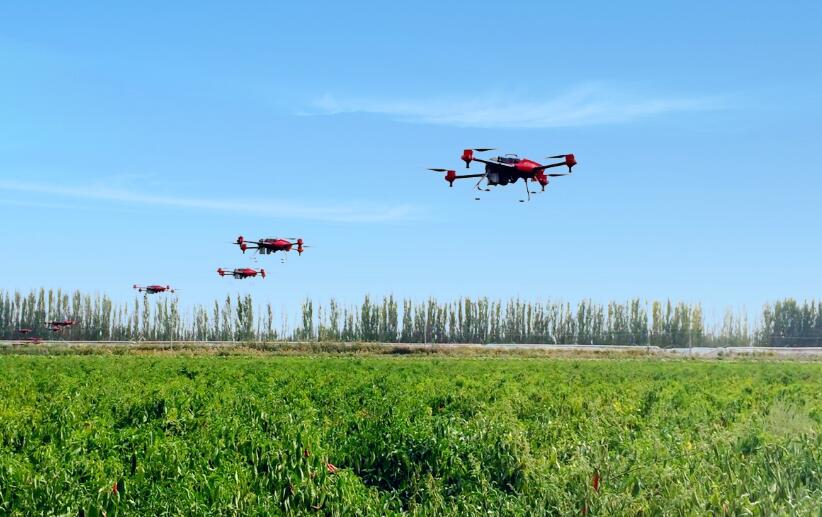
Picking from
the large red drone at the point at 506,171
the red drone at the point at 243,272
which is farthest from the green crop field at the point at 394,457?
the red drone at the point at 243,272

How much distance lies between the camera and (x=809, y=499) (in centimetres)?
1159

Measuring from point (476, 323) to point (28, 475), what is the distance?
478 ft

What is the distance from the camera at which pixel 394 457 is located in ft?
47.6

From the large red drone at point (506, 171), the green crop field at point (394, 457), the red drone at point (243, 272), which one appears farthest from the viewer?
the red drone at point (243, 272)

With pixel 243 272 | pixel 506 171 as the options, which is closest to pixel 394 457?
pixel 506 171

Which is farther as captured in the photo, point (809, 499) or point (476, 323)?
point (476, 323)

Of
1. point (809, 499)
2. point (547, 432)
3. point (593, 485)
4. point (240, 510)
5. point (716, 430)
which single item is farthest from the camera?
point (716, 430)

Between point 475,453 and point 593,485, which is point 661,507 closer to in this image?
point 593,485

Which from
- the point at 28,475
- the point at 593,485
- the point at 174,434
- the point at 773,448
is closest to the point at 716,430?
the point at 773,448

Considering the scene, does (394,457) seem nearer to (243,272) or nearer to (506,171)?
(506,171)

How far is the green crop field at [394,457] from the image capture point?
11164 mm

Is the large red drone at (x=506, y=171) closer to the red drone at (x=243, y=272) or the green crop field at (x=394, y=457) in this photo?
the green crop field at (x=394, y=457)

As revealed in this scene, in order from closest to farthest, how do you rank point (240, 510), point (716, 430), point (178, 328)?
point (240, 510)
point (716, 430)
point (178, 328)

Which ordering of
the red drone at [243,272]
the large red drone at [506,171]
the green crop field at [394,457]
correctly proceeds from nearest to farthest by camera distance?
the green crop field at [394,457], the large red drone at [506,171], the red drone at [243,272]
